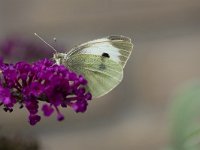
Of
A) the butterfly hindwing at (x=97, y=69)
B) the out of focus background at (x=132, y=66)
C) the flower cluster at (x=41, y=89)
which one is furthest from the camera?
the out of focus background at (x=132, y=66)

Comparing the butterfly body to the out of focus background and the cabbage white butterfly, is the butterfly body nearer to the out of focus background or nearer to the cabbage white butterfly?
the cabbage white butterfly

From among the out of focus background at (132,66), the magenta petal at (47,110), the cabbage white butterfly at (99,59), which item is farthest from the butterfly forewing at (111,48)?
the out of focus background at (132,66)

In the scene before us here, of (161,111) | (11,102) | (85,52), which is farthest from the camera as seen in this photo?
(161,111)

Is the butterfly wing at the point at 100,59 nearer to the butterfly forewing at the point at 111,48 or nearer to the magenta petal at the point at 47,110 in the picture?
the butterfly forewing at the point at 111,48

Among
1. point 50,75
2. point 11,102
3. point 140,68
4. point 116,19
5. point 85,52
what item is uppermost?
point 116,19

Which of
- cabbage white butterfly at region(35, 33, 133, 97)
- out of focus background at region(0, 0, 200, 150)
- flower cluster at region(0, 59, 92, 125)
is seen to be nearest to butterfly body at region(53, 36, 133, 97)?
cabbage white butterfly at region(35, 33, 133, 97)

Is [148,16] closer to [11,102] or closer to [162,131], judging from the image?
[162,131]

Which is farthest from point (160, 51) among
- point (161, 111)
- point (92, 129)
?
point (92, 129)
